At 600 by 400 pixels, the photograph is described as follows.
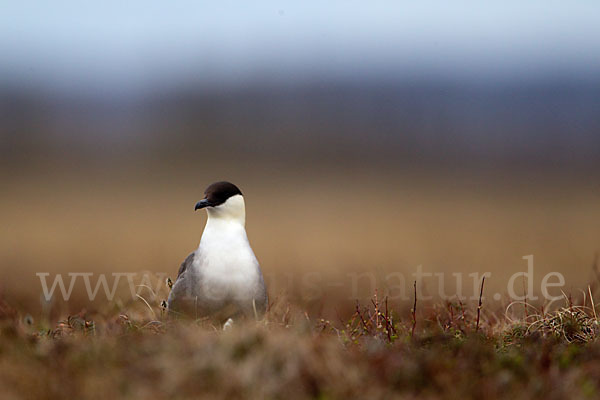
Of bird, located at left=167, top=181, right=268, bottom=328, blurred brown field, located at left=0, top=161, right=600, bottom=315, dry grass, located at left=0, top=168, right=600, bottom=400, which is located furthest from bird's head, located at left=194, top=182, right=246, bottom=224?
blurred brown field, located at left=0, top=161, right=600, bottom=315

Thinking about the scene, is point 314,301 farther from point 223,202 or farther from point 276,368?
point 276,368

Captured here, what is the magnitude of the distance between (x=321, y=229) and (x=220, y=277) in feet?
66.7

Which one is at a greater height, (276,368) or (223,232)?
(223,232)

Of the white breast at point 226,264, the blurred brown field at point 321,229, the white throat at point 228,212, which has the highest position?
the white throat at point 228,212

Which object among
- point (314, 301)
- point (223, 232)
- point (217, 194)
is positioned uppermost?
point (217, 194)

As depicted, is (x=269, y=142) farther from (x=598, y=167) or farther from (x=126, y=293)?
(x=126, y=293)

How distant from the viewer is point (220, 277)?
599cm

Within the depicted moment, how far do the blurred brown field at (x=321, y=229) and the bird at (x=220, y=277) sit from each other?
3.58ft

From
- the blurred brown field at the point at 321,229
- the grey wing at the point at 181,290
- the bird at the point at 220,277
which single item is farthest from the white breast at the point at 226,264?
the blurred brown field at the point at 321,229

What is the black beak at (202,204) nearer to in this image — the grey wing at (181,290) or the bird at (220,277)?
the bird at (220,277)

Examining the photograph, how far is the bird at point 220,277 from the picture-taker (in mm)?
5973

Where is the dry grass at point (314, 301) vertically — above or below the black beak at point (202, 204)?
below

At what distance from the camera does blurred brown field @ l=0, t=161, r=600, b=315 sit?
51.3 feet

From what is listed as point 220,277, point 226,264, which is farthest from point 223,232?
point 220,277
